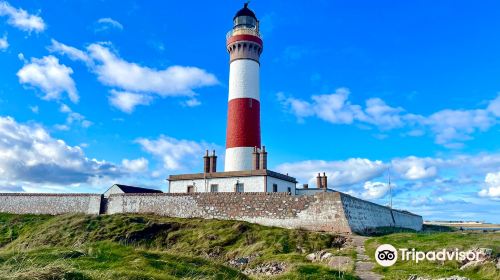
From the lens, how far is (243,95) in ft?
106

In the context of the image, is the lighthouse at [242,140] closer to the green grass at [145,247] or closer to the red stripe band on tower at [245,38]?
the red stripe band on tower at [245,38]

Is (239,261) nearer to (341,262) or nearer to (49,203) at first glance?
(341,262)

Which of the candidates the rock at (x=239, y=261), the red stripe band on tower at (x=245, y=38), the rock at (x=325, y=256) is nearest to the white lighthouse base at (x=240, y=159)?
the red stripe band on tower at (x=245, y=38)

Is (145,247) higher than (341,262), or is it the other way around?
(341,262)

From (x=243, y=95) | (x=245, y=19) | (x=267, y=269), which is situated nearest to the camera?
(x=267, y=269)

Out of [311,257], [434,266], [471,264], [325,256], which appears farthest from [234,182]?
[471,264]

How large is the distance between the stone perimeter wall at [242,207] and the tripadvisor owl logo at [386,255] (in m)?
6.26

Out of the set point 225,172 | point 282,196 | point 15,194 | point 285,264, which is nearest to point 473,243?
point 285,264

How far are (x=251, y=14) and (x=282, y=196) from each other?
18451mm

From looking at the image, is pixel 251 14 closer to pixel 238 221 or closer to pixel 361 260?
pixel 238 221

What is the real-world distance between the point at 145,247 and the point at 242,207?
6.74 metres

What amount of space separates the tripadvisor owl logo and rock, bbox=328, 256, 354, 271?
→ 3.49 feet

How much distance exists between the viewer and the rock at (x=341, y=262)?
13.4m

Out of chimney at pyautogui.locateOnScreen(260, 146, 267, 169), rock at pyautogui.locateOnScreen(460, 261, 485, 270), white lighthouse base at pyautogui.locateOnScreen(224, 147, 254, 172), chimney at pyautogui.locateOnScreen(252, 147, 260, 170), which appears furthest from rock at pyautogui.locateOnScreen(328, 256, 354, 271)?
white lighthouse base at pyautogui.locateOnScreen(224, 147, 254, 172)
